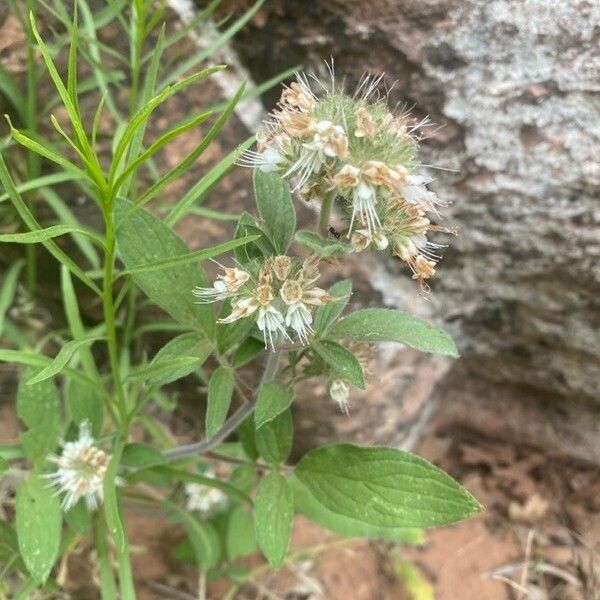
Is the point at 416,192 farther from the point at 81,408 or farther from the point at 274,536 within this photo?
the point at 81,408

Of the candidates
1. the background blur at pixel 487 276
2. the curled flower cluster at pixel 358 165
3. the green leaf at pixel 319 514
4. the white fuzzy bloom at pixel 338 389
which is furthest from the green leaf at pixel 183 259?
the green leaf at pixel 319 514

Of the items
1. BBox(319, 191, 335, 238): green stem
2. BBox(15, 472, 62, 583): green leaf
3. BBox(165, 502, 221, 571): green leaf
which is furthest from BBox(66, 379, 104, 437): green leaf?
BBox(319, 191, 335, 238): green stem

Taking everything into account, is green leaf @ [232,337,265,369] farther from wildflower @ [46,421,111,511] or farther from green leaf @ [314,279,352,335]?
wildflower @ [46,421,111,511]

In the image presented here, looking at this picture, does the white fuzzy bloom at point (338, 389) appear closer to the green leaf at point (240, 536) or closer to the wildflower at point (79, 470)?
the wildflower at point (79, 470)

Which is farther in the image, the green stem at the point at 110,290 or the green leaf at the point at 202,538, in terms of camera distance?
the green leaf at the point at 202,538

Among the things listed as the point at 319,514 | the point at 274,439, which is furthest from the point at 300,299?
the point at 319,514

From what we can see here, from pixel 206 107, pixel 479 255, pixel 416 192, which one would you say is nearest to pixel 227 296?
pixel 416 192
